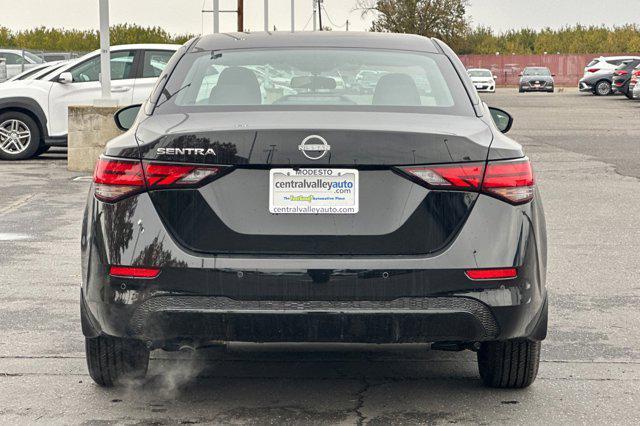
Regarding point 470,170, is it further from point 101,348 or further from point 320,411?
point 101,348

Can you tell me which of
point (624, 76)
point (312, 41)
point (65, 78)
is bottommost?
point (624, 76)

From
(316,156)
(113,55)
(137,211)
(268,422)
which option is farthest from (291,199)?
(113,55)

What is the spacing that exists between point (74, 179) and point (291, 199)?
1156 centimetres

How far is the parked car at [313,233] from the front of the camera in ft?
14.6

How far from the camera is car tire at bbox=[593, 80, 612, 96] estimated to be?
178ft

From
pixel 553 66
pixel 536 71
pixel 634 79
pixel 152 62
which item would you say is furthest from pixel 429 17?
pixel 152 62

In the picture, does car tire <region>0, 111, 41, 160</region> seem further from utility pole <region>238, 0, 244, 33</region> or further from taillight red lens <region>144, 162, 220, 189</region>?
utility pole <region>238, 0, 244, 33</region>

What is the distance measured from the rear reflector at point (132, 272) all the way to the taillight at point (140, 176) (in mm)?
261

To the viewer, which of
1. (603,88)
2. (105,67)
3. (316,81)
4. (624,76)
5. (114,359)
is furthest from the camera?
(603,88)

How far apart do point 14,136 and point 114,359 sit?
13653mm

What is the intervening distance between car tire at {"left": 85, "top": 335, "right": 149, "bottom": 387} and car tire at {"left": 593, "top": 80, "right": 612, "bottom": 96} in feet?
167

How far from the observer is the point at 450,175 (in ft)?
14.7

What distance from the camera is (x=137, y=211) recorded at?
455 cm

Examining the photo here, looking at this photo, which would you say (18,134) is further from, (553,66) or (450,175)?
(553,66)
